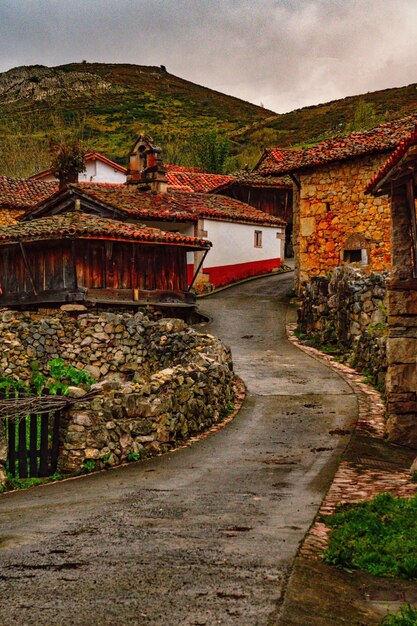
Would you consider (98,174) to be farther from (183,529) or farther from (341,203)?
(183,529)

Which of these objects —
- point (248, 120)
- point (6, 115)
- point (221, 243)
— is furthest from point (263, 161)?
point (6, 115)

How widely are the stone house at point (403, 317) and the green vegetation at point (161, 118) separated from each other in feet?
137

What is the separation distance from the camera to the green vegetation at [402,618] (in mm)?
4926

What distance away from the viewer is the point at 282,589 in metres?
5.53

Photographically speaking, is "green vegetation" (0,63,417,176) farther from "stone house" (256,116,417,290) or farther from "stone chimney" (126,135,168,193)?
"stone house" (256,116,417,290)

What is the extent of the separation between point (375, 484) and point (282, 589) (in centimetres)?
384

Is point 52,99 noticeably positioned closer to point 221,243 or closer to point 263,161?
point 263,161

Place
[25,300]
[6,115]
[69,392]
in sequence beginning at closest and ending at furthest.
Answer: [69,392] < [25,300] < [6,115]

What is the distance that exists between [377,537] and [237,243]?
28642mm

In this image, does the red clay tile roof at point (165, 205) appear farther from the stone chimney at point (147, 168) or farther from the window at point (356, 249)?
the window at point (356, 249)

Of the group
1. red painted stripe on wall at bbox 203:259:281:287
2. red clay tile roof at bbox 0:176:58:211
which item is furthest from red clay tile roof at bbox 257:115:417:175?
red clay tile roof at bbox 0:176:58:211

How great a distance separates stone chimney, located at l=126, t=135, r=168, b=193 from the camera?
32500 mm

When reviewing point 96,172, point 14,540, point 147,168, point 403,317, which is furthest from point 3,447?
point 96,172

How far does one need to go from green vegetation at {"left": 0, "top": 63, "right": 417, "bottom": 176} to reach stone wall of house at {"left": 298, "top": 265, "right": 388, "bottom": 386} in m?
33.8
